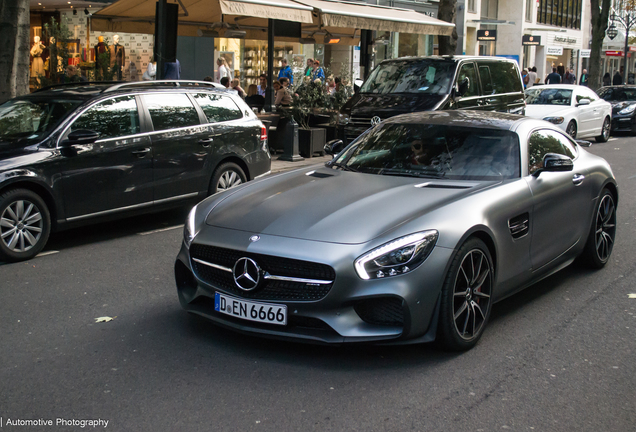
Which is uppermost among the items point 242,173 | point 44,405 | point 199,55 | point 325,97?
point 199,55

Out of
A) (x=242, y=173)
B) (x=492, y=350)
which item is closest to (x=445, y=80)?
(x=242, y=173)

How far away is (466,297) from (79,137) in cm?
458

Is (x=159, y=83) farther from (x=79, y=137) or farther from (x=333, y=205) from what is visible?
(x=333, y=205)

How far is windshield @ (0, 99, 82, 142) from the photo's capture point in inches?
298

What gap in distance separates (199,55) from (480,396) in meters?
21.7

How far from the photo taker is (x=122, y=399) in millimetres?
3842

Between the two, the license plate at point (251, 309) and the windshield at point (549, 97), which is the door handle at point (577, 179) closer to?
the license plate at point (251, 309)

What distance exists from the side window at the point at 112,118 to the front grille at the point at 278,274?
3.81 meters

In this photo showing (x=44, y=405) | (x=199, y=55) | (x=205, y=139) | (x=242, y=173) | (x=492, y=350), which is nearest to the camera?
(x=44, y=405)

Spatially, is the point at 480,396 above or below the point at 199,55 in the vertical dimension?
below

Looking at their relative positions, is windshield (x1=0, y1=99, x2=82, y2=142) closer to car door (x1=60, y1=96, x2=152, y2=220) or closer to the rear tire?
car door (x1=60, y1=96, x2=152, y2=220)

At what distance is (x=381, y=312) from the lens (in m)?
4.19

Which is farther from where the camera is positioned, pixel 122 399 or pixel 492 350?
pixel 492 350

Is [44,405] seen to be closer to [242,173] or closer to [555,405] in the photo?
[555,405]
